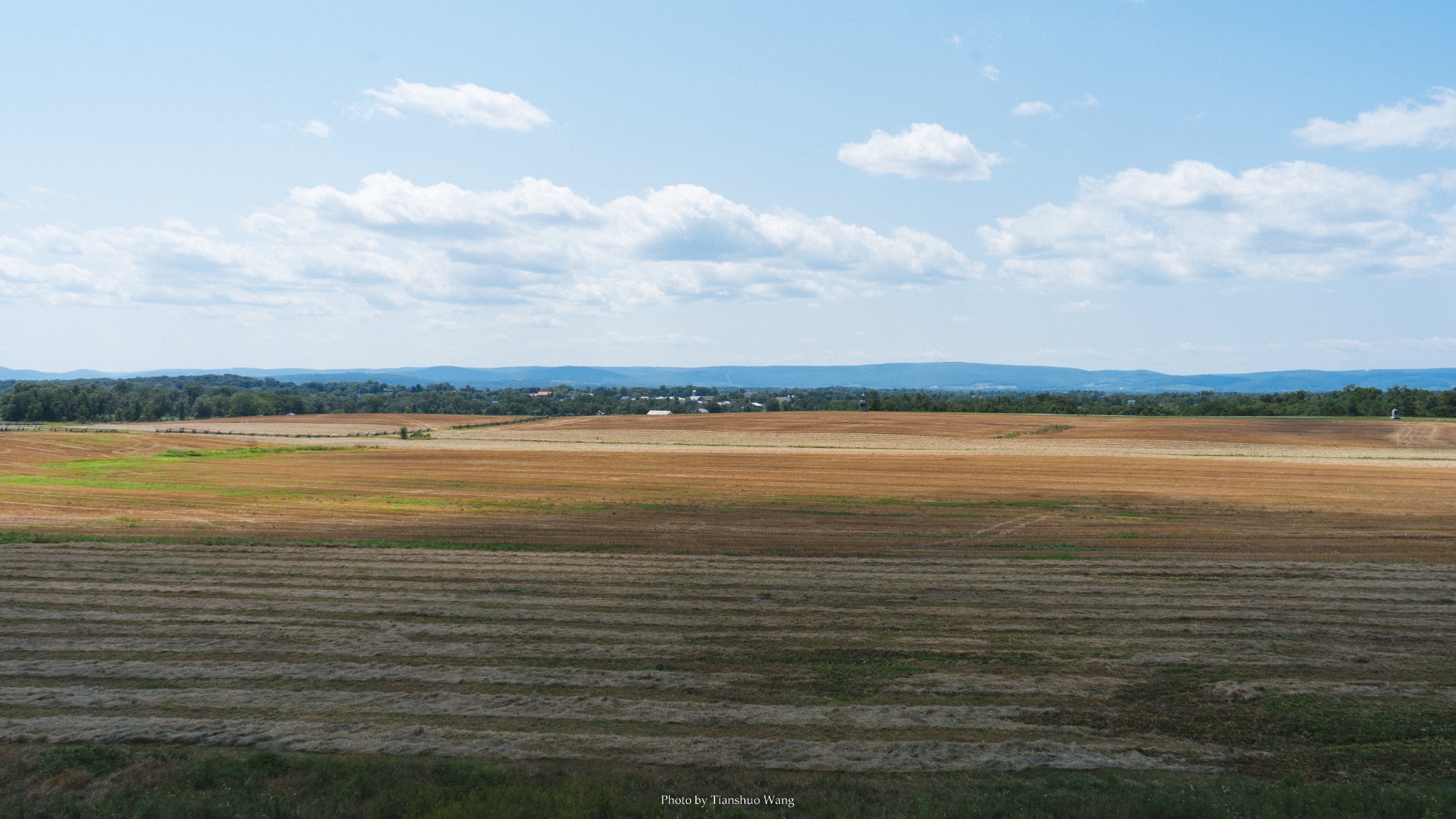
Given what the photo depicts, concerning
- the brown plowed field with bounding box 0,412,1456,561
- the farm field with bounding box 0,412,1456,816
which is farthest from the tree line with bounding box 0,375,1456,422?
the farm field with bounding box 0,412,1456,816

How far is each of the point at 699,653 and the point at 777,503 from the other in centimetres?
1889

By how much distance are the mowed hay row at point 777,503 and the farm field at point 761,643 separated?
11.7 inches

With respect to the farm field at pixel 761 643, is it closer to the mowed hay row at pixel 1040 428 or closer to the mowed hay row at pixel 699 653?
the mowed hay row at pixel 699 653

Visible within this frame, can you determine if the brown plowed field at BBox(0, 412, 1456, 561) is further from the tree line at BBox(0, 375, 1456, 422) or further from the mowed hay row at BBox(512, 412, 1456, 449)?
the tree line at BBox(0, 375, 1456, 422)

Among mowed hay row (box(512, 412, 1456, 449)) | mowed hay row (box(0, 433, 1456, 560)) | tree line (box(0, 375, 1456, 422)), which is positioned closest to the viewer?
mowed hay row (box(0, 433, 1456, 560))

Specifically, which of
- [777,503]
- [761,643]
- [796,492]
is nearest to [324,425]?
[796,492]

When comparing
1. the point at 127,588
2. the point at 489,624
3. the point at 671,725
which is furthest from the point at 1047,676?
the point at 127,588

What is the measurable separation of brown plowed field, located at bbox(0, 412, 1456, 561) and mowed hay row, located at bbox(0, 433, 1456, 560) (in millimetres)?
156

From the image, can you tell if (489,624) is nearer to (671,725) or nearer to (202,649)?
(202,649)

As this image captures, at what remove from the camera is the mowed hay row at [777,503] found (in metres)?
22.8

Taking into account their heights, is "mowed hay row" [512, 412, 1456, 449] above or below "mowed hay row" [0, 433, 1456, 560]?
above

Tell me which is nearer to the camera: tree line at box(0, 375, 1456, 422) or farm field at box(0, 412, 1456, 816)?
farm field at box(0, 412, 1456, 816)

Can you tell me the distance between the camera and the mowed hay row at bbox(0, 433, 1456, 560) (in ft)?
74.9

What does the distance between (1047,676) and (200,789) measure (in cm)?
1002
